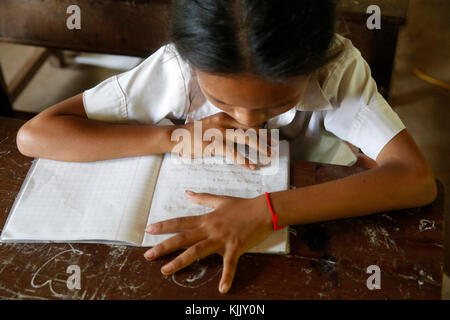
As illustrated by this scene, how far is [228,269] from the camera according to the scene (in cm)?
65

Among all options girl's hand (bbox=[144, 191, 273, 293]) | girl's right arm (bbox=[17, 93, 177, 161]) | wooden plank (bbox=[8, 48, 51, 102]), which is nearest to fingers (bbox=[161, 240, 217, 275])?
girl's hand (bbox=[144, 191, 273, 293])

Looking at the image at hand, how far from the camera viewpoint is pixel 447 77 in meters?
2.11

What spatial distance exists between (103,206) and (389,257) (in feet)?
1.54

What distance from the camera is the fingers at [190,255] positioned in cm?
65

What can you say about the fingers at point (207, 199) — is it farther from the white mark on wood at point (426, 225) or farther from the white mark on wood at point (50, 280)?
the white mark on wood at point (426, 225)

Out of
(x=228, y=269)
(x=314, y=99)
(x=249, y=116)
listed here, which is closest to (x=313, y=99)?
(x=314, y=99)

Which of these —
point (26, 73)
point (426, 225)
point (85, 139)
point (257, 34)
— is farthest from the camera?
point (26, 73)

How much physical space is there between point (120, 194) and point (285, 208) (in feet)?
0.93

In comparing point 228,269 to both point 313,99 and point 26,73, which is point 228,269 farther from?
point 26,73

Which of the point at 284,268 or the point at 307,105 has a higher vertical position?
the point at 307,105

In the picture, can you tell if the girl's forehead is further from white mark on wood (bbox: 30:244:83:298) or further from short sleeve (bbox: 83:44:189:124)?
white mark on wood (bbox: 30:244:83:298)

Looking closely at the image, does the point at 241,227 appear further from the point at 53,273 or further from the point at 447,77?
the point at 447,77

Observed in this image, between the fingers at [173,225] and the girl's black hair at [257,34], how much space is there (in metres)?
0.24
